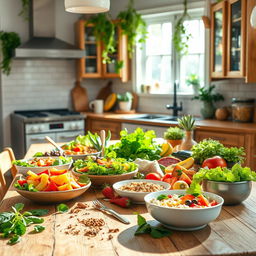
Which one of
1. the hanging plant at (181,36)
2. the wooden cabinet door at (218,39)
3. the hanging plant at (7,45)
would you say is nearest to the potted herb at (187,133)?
the wooden cabinet door at (218,39)

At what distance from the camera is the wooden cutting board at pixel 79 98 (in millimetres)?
6805

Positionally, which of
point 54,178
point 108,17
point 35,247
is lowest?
point 35,247

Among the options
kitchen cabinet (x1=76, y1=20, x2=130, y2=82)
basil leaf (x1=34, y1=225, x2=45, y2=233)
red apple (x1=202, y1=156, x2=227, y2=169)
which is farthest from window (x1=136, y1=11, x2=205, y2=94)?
basil leaf (x1=34, y1=225, x2=45, y2=233)

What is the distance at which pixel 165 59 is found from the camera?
6328 mm

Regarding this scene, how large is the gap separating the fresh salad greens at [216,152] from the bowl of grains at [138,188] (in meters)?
0.48

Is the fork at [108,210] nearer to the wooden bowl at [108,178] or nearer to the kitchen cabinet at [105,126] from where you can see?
the wooden bowl at [108,178]

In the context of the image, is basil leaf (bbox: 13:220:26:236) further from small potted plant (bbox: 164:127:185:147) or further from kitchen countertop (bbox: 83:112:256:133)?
kitchen countertop (bbox: 83:112:256:133)

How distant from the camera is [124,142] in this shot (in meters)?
2.88

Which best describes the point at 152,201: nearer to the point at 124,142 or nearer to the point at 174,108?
the point at 124,142

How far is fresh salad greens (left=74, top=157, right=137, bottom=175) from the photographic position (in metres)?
2.30

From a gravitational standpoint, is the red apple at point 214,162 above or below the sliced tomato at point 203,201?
above

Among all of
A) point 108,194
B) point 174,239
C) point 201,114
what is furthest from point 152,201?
point 201,114

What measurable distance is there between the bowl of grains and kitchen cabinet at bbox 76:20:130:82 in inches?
171

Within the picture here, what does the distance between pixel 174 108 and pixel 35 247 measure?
4431mm
